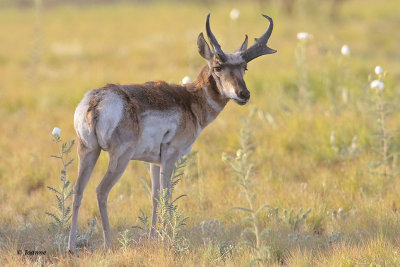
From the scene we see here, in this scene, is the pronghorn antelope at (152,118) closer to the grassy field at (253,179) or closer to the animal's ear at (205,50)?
the animal's ear at (205,50)

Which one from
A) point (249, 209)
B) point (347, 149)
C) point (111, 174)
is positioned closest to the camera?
point (249, 209)

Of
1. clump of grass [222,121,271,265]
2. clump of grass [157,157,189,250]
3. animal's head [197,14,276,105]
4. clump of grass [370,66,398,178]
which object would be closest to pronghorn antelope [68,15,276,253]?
animal's head [197,14,276,105]

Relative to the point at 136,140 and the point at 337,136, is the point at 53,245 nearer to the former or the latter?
the point at 136,140

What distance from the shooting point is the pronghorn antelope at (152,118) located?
453cm

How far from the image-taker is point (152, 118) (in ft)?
15.9

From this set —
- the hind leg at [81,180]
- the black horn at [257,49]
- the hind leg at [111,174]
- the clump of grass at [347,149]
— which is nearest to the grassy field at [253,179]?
the clump of grass at [347,149]

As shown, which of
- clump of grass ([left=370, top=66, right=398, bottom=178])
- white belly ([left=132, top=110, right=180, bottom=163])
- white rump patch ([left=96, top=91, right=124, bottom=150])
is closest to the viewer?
white rump patch ([left=96, top=91, right=124, bottom=150])

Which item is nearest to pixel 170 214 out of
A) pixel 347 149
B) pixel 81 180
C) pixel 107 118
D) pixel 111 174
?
pixel 111 174

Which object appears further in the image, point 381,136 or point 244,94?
point 381,136

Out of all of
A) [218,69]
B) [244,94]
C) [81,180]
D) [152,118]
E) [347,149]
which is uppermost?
[218,69]

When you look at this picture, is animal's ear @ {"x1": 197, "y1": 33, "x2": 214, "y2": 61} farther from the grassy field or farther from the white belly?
the grassy field

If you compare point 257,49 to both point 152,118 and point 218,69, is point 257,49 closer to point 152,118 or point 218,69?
point 218,69

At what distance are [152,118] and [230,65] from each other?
3.11 ft

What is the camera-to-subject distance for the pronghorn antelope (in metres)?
4.53
